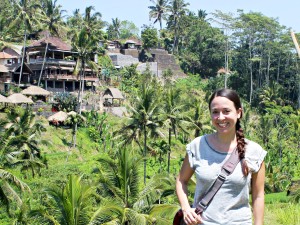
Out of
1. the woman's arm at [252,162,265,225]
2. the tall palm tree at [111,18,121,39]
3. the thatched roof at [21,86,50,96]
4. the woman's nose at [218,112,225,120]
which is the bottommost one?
the thatched roof at [21,86,50,96]

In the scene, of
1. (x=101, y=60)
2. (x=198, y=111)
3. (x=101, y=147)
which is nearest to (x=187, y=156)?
(x=198, y=111)

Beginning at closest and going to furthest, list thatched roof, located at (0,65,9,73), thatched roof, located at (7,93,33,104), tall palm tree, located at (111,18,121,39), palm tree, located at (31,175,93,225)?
palm tree, located at (31,175,93,225) → thatched roof, located at (7,93,33,104) → thatched roof, located at (0,65,9,73) → tall palm tree, located at (111,18,121,39)

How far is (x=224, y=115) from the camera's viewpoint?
2902 millimetres

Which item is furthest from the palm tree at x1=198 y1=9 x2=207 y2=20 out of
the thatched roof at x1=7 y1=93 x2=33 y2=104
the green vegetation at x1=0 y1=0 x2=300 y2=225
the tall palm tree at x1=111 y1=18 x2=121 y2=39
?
the thatched roof at x1=7 y1=93 x2=33 y2=104

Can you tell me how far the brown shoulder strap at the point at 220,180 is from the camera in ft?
9.13

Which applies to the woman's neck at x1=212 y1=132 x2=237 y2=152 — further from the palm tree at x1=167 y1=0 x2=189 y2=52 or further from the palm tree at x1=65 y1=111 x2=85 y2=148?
the palm tree at x1=167 y1=0 x2=189 y2=52

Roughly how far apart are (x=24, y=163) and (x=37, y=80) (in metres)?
17.7

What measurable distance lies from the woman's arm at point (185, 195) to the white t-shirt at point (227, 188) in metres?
0.07

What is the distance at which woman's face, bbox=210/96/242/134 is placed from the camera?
2898mm

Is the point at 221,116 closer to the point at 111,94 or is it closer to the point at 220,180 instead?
the point at 220,180

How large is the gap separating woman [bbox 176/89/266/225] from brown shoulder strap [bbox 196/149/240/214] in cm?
2

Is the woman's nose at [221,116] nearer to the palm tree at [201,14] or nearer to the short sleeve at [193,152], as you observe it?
the short sleeve at [193,152]

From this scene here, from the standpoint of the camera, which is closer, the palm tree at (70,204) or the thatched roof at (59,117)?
the palm tree at (70,204)

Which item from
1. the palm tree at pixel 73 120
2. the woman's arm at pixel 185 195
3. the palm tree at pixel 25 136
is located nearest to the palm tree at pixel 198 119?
the palm tree at pixel 73 120
